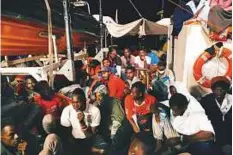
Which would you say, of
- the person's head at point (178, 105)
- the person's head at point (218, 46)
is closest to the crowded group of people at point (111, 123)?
the person's head at point (178, 105)

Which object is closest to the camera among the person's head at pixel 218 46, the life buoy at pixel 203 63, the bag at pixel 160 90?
the life buoy at pixel 203 63

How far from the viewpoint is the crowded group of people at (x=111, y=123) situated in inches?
124

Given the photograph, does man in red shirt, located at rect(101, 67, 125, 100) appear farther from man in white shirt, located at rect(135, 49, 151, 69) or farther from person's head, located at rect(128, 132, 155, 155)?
man in white shirt, located at rect(135, 49, 151, 69)

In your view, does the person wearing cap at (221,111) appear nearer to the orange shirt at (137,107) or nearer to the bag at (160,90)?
the orange shirt at (137,107)

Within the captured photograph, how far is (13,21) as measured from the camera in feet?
11.6

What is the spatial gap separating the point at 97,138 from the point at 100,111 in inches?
12.6

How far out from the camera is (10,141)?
9.61 ft

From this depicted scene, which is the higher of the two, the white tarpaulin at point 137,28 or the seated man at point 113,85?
the white tarpaulin at point 137,28

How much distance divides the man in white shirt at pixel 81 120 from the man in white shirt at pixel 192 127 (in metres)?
0.80

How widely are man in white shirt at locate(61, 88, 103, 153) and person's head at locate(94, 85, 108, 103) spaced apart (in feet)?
1.42

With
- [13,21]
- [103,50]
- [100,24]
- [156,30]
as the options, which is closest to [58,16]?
[13,21]

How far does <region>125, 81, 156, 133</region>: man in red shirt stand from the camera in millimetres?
3643

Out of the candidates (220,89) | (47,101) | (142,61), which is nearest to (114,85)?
(47,101)

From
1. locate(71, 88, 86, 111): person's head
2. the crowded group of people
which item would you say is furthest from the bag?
locate(71, 88, 86, 111): person's head
